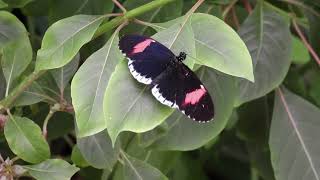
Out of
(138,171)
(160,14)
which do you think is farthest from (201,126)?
(160,14)

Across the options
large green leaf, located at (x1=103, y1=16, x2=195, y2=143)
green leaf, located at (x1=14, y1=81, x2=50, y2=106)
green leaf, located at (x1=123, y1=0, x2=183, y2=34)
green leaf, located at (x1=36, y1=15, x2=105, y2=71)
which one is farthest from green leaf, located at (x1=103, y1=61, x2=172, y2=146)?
green leaf, located at (x1=123, y1=0, x2=183, y2=34)

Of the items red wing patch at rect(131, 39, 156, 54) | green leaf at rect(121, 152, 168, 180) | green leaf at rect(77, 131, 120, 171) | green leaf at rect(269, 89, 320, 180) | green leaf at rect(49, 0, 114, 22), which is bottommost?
green leaf at rect(269, 89, 320, 180)

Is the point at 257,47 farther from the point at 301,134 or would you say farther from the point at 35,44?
the point at 35,44

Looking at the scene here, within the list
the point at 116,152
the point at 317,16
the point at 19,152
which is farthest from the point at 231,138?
the point at 19,152

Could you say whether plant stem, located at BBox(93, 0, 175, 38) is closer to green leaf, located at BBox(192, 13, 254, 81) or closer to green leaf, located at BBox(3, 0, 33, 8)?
green leaf, located at BBox(192, 13, 254, 81)

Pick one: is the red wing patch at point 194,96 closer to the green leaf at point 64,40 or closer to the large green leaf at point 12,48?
the green leaf at point 64,40

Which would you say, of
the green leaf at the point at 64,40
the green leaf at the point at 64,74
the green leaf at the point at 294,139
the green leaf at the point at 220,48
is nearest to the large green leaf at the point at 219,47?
the green leaf at the point at 220,48

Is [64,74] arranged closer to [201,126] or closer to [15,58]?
[15,58]
